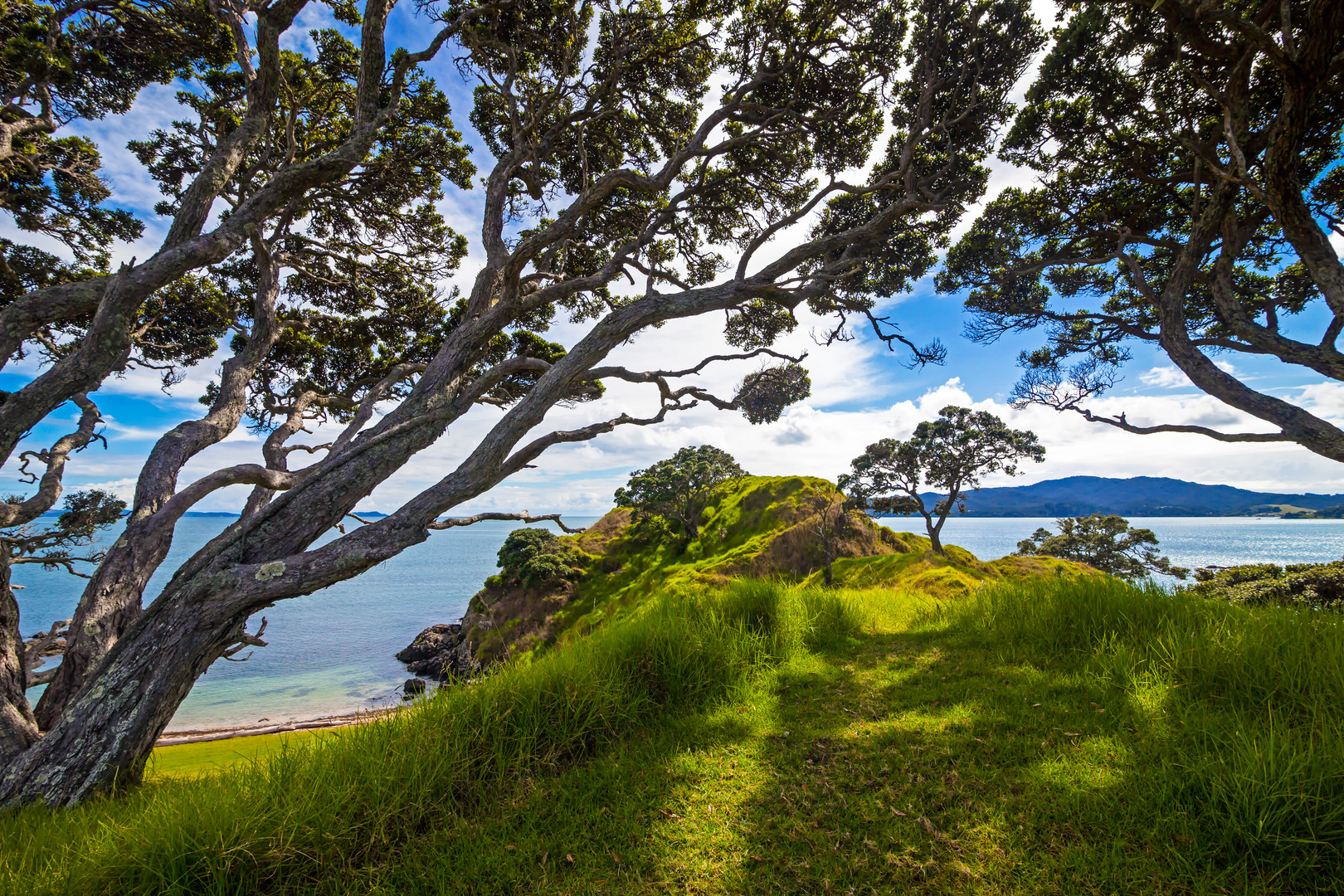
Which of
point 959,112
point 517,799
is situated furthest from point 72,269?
point 959,112

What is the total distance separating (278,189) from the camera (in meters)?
5.14

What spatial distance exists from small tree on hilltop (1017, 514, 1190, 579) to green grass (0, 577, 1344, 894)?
2672cm

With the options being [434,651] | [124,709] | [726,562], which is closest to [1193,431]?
[124,709]

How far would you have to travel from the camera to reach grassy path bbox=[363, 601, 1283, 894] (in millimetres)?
2285

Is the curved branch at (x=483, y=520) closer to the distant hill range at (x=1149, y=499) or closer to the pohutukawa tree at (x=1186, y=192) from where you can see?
the pohutukawa tree at (x=1186, y=192)

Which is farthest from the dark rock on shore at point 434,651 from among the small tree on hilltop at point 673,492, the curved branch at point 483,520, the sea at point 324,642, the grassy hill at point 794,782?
the grassy hill at point 794,782

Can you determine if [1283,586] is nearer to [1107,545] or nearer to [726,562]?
[726,562]

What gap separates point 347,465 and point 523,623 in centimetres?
2020

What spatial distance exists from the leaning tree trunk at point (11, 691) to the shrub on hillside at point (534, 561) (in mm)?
18873

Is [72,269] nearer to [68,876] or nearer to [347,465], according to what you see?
[347,465]

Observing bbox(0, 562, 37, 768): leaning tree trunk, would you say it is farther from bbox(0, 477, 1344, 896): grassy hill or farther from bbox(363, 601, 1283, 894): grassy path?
bbox(363, 601, 1283, 894): grassy path

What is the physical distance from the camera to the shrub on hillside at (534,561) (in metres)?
23.1

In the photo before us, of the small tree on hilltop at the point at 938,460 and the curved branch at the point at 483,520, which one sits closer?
the curved branch at the point at 483,520

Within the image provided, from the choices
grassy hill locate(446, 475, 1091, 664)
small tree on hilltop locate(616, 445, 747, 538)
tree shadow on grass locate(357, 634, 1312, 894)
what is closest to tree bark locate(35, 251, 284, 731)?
tree shadow on grass locate(357, 634, 1312, 894)
